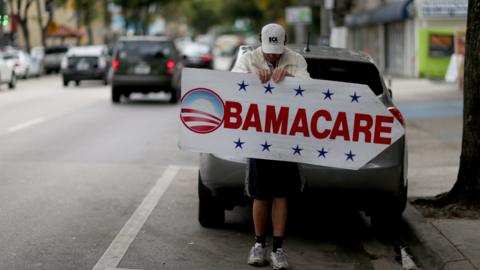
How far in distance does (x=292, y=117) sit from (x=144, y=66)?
57.1 ft

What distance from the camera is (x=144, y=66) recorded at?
2381 centimetres

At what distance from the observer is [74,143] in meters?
14.7

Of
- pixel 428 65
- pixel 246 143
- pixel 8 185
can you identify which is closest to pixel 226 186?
pixel 246 143

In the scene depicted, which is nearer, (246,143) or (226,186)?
(246,143)

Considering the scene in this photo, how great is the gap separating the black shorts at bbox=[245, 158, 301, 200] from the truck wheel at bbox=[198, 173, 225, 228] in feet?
3.57

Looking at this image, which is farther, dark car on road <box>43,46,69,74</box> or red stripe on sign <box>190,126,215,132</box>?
dark car on road <box>43,46,69,74</box>

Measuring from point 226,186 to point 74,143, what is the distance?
7705 mm

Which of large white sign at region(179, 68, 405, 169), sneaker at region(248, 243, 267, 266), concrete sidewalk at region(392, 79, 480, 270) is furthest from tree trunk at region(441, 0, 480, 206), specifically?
sneaker at region(248, 243, 267, 266)

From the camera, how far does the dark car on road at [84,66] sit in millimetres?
33938

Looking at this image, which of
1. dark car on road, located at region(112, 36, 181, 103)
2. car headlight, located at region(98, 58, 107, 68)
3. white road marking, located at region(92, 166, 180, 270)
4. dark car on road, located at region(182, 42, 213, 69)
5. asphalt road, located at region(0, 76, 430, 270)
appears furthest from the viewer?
dark car on road, located at region(182, 42, 213, 69)

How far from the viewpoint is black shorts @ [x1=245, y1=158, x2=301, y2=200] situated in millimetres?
6566

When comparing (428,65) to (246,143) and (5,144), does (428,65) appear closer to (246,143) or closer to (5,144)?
(5,144)

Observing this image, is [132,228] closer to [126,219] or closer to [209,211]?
[126,219]

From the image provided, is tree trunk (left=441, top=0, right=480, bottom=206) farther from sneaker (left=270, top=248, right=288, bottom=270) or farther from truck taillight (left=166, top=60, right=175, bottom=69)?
truck taillight (left=166, top=60, right=175, bottom=69)
